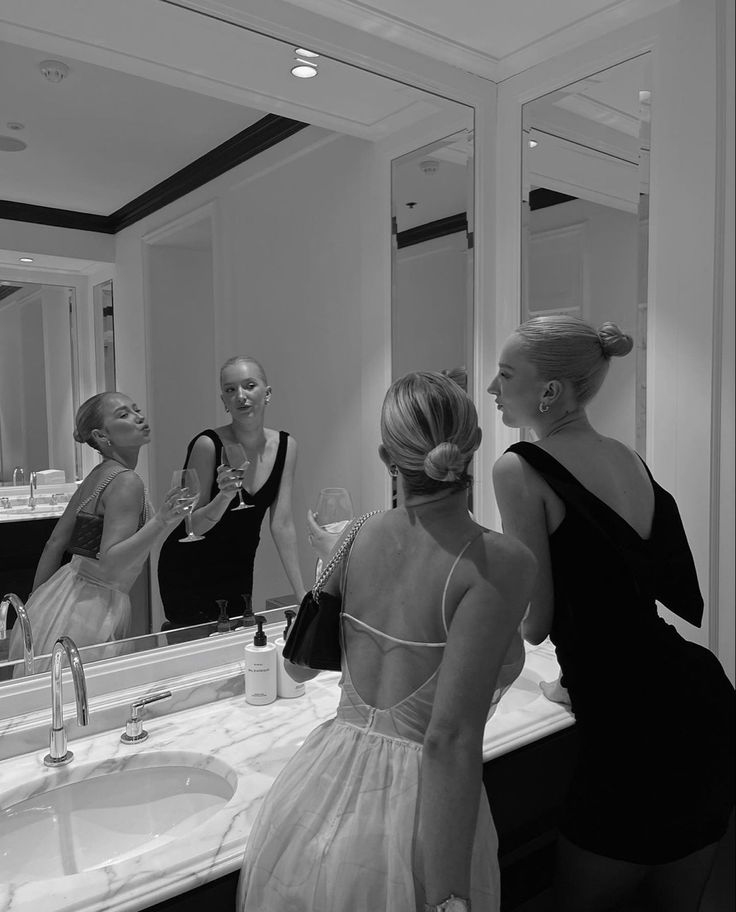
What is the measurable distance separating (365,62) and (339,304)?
0.59m

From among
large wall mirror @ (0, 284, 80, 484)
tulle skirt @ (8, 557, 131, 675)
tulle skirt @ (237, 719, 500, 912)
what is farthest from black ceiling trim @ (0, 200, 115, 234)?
tulle skirt @ (237, 719, 500, 912)

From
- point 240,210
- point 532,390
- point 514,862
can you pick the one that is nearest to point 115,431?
point 240,210

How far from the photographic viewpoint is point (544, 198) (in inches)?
77.8

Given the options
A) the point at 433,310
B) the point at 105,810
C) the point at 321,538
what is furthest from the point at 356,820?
the point at 433,310

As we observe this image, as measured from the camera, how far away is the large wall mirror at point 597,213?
5.65ft

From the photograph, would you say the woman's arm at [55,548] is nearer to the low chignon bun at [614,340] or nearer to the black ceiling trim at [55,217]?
the black ceiling trim at [55,217]

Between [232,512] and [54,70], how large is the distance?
3.29ft

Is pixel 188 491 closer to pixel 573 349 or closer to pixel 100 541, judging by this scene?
pixel 100 541

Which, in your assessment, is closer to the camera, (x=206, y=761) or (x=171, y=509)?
(x=206, y=761)

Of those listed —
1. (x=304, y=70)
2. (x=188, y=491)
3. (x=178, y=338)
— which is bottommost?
(x=188, y=491)

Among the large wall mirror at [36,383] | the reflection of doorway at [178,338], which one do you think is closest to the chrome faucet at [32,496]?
the large wall mirror at [36,383]

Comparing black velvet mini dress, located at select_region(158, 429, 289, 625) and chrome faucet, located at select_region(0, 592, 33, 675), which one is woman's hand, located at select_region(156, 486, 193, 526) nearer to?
black velvet mini dress, located at select_region(158, 429, 289, 625)

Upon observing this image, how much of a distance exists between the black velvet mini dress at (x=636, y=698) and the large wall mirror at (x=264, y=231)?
77 centimetres

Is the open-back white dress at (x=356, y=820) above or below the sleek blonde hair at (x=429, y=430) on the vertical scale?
below
